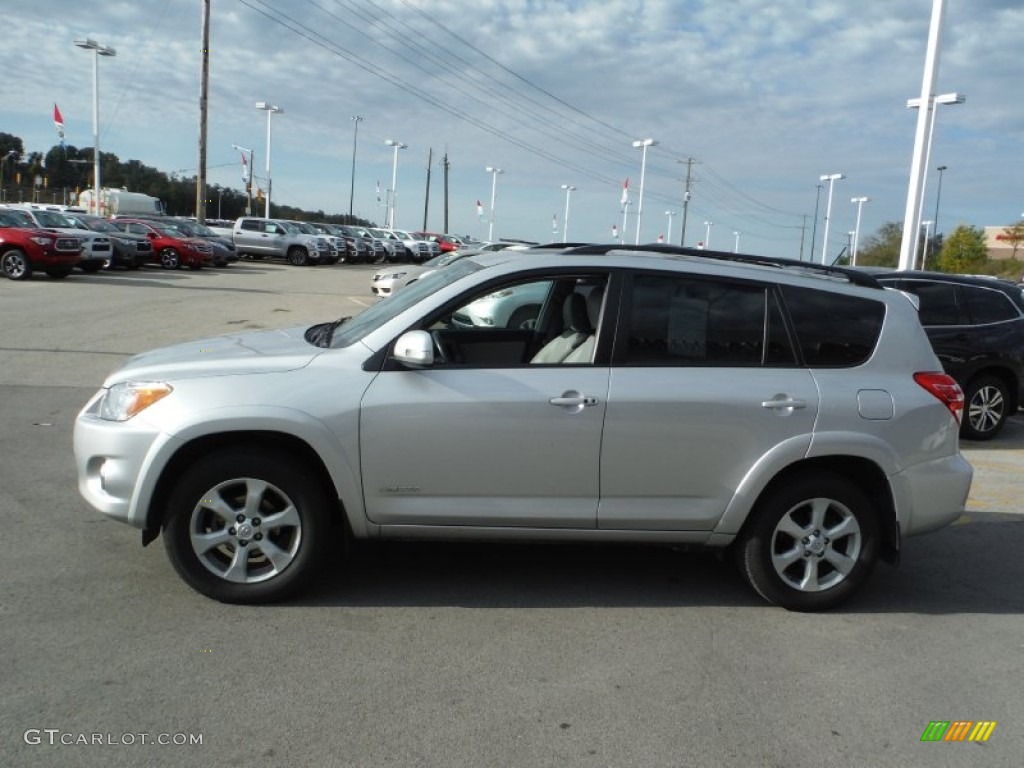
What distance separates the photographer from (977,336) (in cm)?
973

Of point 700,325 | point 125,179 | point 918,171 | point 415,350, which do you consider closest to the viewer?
point 415,350

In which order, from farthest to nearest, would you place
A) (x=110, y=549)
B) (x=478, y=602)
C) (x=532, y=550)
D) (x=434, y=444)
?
(x=532, y=550)
(x=110, y=549)
(x=478, y=602)
(x=434, y=444)

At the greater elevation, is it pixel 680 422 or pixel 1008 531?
pixel 680 422

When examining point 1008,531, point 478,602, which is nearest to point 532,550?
point 478,602

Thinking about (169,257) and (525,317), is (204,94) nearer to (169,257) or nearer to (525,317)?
(169,257)

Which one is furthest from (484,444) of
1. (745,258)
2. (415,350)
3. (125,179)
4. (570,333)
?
(125,179)

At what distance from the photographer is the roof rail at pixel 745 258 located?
488 cm

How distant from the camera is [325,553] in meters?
4.30

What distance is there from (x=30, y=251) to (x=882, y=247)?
248ft

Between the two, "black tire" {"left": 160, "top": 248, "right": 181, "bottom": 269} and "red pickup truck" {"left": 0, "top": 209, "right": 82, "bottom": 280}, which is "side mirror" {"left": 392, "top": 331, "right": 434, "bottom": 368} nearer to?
"red pickup truck" {"left": 0, "top": 209, "right": 82, "bottom": 280}

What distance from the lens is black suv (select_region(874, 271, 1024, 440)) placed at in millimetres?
9719

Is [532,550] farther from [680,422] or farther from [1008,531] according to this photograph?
[1008,531]

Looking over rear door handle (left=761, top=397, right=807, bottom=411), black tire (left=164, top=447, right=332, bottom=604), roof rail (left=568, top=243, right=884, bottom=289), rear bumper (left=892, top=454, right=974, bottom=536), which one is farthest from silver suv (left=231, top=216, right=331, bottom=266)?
rear bumper (left=892, top=454, right=974, bottom=536)

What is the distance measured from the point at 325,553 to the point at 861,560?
108 inches
